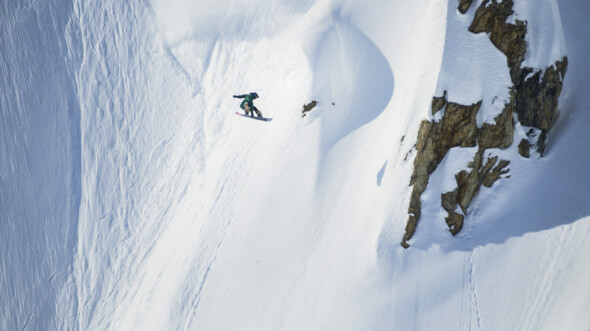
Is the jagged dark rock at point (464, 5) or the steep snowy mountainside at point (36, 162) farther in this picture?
the steep snowy mountainside at point (36, 162)

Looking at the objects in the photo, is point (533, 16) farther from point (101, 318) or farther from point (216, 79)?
point (101, 318)

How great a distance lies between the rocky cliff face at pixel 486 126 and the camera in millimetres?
14031

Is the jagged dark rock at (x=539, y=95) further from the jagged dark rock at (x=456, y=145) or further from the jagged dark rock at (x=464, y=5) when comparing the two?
the jagged dark rock at (x=464, y=5)

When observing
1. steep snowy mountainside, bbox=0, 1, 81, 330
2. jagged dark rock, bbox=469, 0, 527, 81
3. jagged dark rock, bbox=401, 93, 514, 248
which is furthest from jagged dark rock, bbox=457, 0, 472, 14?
steep snowy mountainside, bbox=0, 1, 81, 330

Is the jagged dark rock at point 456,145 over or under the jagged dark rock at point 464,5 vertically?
under

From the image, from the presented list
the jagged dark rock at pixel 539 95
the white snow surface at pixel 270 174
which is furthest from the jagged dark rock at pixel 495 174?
the jagged dark rock at pixel 539 95

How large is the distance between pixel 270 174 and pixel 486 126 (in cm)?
855

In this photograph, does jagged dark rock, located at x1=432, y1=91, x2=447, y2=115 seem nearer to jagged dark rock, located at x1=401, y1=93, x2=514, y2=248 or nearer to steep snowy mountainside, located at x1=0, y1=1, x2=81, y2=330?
jagged dark rock, located at x1=401, y1=93, x2=514, y2=248

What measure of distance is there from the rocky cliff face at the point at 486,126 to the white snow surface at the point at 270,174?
332 millimetres

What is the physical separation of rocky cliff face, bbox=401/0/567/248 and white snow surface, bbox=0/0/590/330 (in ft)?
1.09

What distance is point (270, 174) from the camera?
1714 centimetres

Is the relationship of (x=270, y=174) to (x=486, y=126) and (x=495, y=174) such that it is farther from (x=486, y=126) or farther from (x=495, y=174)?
(x=495, y=174)

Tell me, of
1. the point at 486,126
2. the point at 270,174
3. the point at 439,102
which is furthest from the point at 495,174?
the point at 270,174

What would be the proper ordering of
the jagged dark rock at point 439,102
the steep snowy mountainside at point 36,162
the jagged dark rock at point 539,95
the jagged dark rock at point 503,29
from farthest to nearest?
the steep snowy mountainside at point 36,162 < the jagged dark rock at point 539,95 < the jagged dark rock at point 503,29 < the jagged dark rock at point 439,102
